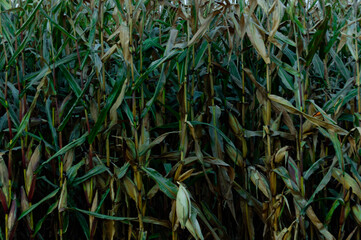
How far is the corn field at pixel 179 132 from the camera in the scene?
3.59 ft

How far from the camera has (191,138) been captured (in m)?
1.20

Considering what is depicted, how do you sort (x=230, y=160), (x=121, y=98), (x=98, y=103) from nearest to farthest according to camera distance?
1. (x=121, y=98)
2. (x=98, y=103)
3. (x=230, y=160)

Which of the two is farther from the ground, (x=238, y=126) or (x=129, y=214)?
(x=238, y=126)

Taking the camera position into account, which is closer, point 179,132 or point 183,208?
point 183,208

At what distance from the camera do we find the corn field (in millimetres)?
1096

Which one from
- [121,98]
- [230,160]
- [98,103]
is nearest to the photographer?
[121,98]

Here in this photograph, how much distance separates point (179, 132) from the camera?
1120 mm

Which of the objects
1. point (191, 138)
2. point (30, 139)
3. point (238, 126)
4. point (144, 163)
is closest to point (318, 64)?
point (238, 126)

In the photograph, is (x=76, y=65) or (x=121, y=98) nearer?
(x=121, y=98)

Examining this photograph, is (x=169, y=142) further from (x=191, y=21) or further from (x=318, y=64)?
(x=318, y=64)

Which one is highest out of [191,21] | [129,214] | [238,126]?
[191,21]

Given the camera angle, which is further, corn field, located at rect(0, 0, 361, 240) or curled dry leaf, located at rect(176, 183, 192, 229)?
corn field, located at rect(0, 0, 361, 240)

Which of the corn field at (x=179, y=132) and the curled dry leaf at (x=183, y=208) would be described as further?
the corn field at (x=179, y=132)

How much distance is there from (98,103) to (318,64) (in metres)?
0.66
